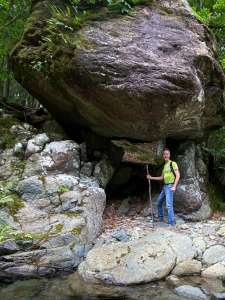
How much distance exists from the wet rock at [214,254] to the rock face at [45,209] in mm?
2717

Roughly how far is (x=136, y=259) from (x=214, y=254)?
1916mm

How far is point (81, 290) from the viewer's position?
7.29m

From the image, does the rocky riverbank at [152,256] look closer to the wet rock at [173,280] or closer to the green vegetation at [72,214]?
the wet rock at [173,280]

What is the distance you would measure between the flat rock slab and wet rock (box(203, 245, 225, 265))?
13.5 inches

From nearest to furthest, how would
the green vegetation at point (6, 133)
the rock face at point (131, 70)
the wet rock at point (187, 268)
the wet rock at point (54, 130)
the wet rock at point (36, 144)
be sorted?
the wet rock at point (187, 268), the rock face at point (131, 70), the wet rock at point (36, 144), the green vegetation at point (6, 133), the wet rock at point (54, 130)

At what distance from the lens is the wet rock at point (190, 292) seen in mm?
7008

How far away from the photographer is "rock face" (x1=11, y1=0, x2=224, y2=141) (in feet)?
28.8

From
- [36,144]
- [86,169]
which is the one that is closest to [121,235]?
[86,169]

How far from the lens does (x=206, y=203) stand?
11797 mm

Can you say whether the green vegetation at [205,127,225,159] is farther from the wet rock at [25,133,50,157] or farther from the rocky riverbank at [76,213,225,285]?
the wet rock at [25,133,50,157]

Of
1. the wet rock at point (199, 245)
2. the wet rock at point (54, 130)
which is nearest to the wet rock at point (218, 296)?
the wet rock at point (199, 245)

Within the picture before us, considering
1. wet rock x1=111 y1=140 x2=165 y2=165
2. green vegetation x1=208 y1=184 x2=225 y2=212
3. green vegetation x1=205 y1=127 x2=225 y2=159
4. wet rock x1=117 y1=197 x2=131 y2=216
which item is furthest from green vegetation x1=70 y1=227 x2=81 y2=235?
green vegetation x1=205 y1=127 x2=225 y2=159

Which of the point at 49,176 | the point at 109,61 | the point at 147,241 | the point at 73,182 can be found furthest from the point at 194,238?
the point at 109,61

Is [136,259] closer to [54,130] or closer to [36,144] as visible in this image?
[36,144]
